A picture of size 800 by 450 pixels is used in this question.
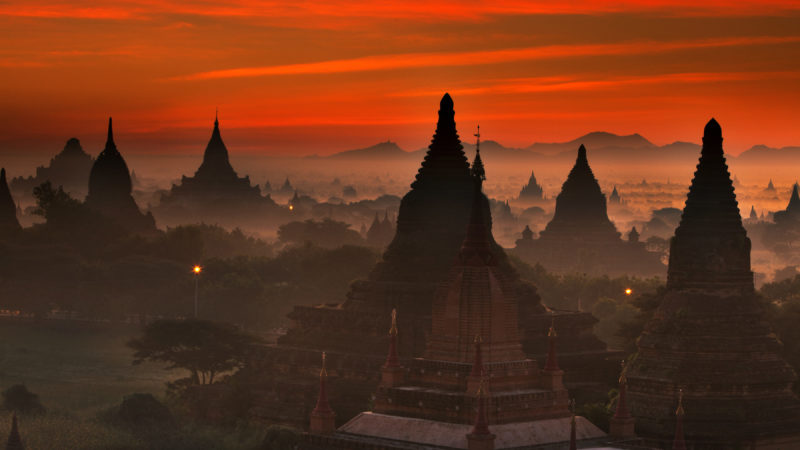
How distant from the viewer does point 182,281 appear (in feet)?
399

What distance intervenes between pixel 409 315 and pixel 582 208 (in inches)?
3163

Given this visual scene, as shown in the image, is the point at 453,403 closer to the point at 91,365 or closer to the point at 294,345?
the point at 294,345

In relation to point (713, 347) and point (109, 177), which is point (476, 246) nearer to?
point (713, 347)

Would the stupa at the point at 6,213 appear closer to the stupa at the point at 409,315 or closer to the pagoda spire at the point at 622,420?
the stupa at the point at 409,315

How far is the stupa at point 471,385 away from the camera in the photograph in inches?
2591

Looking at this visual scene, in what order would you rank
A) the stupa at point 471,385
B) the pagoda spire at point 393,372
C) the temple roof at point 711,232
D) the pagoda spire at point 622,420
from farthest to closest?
the temple roof at point 711,232
the pagoda spire at point 622,420
the pagoda spire at point 393,372
the stupa at point 471,385

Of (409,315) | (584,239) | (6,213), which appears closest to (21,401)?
(409,315)

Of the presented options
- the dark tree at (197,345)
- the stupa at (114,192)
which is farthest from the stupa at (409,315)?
the stupa at (114,192)

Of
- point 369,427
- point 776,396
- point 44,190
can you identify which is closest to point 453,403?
point 369,427

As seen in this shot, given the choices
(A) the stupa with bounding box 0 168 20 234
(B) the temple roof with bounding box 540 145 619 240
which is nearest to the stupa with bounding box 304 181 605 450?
(A) the stupa with bounding box 0 168 20 234

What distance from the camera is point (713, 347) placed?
78875mm

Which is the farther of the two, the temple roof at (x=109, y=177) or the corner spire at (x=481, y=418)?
the temple roof at (x=109, y=177)

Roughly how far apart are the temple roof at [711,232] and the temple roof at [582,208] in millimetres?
79977

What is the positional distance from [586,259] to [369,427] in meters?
99.6
